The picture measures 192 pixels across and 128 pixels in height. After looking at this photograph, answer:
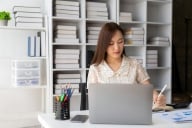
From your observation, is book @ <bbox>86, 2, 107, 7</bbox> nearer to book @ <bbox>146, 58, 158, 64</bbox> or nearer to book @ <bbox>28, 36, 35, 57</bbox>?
book @ <bbox>28, 36, 35, 57</bbox>

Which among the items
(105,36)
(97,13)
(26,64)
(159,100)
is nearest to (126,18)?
(97,13)

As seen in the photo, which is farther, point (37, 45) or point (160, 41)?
point (160, 41)

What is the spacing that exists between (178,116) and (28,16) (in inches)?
84.7

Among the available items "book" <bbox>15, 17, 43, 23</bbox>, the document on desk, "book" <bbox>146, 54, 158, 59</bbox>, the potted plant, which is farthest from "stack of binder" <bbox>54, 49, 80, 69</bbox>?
the document on desk

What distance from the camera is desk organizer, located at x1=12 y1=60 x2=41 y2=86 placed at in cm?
318

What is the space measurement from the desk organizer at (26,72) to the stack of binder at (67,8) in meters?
0.65

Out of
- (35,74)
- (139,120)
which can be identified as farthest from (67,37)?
(139,120)

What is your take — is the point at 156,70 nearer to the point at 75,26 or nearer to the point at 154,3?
the point at 154,3

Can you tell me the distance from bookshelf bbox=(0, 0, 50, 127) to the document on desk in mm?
1828

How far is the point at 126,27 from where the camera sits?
4.05 m

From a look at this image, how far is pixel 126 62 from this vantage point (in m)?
2.25

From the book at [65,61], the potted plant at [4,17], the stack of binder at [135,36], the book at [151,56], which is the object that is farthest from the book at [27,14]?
the book at [151,56]

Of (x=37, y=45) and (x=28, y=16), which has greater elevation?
(x=28, y=16)

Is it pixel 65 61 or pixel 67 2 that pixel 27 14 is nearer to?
pixel 67 2
